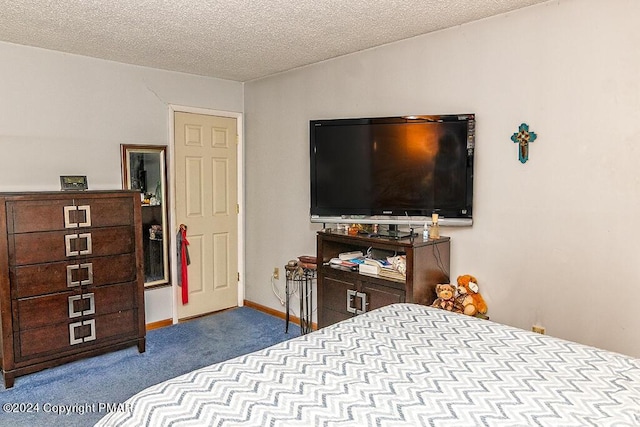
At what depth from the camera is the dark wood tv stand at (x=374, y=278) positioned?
109 inches

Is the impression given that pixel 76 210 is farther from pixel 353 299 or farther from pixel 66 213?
pixel 353 299

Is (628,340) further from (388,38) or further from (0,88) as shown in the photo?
(0,88)

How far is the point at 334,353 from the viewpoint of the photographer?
1.56 meters

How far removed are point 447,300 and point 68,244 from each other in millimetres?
2602

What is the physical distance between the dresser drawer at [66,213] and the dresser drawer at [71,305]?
0.48m

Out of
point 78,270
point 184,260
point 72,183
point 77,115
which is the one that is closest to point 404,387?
point 78,270

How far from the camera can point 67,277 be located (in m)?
3.05

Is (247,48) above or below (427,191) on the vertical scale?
above

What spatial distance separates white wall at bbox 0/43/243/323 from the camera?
325cm

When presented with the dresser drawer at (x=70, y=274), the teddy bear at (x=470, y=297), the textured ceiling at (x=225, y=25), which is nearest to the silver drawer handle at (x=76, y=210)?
the dresser drawer at (x=70, y=274)

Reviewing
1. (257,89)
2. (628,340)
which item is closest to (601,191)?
(628,340)

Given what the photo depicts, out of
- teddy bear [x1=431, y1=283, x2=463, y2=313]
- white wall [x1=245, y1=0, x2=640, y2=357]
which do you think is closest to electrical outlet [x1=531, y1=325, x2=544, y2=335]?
white wall [x1=245, y1=0, x2=640, y2=357]

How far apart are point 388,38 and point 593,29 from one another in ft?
4.23

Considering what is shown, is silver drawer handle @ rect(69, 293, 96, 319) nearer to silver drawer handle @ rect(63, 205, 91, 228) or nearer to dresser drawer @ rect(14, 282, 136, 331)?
dresser drawer @ rect(14, 282, 136, 331)
